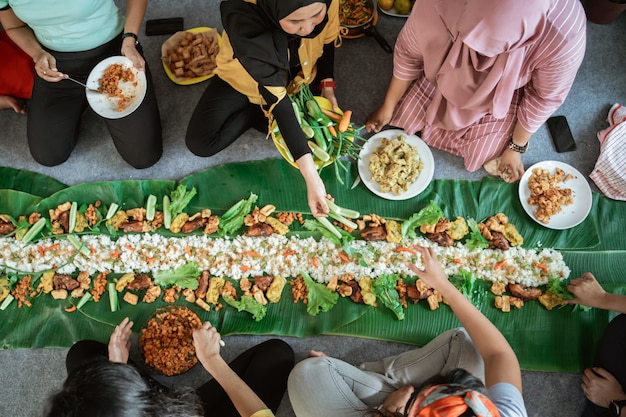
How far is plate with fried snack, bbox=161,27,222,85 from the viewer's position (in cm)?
256

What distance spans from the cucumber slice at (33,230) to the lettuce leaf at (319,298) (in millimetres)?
1354

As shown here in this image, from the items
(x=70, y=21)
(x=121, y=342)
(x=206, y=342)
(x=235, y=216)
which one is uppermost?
(x=70, y=21)

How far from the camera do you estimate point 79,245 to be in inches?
93.4

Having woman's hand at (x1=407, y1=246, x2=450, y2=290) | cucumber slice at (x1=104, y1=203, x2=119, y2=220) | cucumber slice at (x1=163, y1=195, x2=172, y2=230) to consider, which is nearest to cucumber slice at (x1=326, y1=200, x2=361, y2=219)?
woman's hand at (x1=407, y1=246, x2=450, y2=290)

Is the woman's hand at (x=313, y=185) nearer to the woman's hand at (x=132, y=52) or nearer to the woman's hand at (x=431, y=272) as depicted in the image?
the woman's hand at (x=431, y=272)

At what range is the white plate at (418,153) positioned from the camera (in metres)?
2.34

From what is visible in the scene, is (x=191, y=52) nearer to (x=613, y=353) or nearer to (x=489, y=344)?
(x=489, y=344)

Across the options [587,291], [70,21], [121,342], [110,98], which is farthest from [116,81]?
[587,291]

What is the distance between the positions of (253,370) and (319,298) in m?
0.43

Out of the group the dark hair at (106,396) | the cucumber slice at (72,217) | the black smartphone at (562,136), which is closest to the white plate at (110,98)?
the cucumber slice at (72,217)

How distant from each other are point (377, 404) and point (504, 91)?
4.35 feet

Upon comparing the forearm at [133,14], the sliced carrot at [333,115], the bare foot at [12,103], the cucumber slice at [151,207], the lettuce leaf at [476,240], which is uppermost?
the forearm at [133,14]

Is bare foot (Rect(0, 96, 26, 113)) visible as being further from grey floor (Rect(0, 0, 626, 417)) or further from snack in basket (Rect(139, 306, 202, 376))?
snack in basket (Rect(139, 306, 202, 376))

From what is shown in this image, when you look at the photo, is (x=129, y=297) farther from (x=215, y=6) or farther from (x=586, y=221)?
(x=586, y=221)
